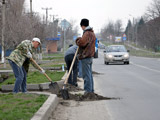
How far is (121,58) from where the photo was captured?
92.1 ft

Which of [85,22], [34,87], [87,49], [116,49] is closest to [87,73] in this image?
[87,49]

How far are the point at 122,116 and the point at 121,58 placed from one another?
21206mm

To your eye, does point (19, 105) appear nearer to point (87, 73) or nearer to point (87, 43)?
point (87, 73)

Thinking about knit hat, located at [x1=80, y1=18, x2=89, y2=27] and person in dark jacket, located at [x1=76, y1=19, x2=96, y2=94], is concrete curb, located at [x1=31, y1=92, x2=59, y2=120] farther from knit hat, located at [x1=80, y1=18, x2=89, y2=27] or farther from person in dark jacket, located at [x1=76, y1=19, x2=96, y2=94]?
knit hat, located at [x1=80, y1=18, x2=89, y2=27]

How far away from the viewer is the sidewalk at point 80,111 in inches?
275

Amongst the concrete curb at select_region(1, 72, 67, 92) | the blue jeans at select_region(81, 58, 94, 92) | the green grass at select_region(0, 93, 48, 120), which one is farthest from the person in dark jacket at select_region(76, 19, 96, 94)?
the concrete curb at select_region(1, 72, 67, 92)

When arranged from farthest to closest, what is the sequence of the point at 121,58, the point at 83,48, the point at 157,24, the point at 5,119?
the point at 157,24, the point at 121,58, the point at 83,48, the point at 5,119

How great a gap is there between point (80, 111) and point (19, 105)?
1201 millimetres

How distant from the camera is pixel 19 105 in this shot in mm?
7430

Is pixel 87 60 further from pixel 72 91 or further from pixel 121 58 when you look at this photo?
pixel 121 58

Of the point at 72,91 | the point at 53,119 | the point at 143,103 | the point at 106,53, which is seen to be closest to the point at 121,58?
the point at 106,53

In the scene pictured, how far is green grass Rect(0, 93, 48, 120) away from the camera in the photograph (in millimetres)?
6074

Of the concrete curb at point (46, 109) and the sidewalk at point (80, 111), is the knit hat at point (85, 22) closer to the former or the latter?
the sidewalk at point (80, 111)

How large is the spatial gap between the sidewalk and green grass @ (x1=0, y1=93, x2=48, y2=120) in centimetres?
41
